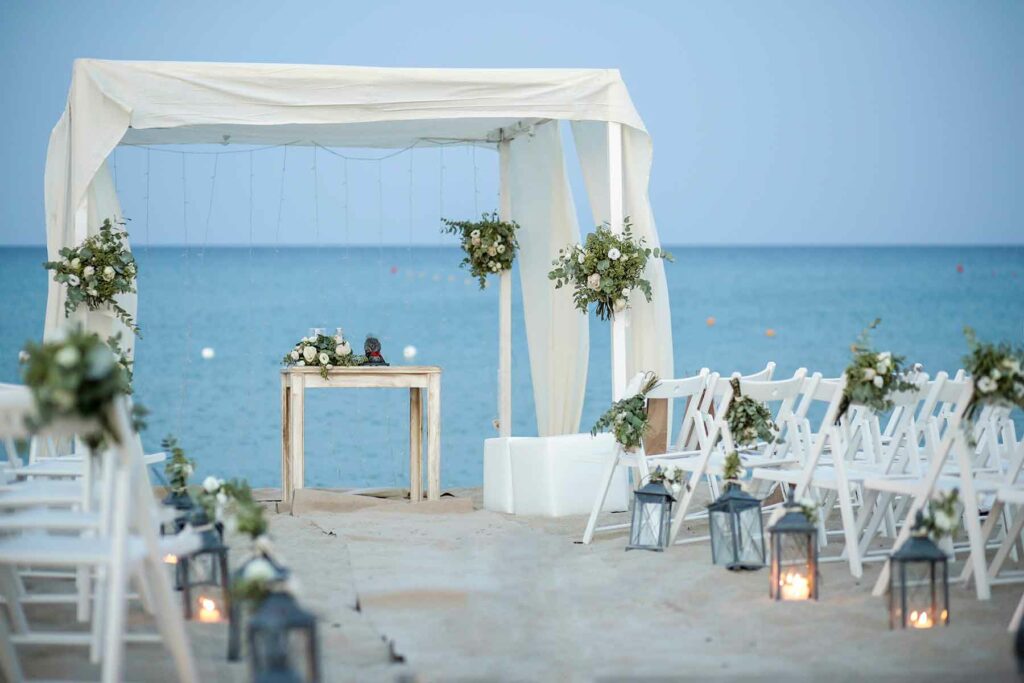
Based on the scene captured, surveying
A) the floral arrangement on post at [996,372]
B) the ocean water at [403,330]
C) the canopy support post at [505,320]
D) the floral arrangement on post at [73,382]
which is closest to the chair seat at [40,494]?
the floral arrangement on post at [73,382]

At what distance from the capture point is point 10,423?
11.3 feet

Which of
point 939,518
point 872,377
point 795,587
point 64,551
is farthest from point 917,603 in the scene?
point 64,551

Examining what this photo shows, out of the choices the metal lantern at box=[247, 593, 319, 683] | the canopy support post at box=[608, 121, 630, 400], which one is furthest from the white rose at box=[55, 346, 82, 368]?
the canopy support post at box=[608, 121, 630, 400]

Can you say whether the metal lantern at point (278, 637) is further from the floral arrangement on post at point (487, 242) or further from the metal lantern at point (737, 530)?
the floral arrangement on post at point (487, 242)

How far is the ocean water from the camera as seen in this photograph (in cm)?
1322

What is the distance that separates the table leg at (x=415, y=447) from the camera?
26.4ft

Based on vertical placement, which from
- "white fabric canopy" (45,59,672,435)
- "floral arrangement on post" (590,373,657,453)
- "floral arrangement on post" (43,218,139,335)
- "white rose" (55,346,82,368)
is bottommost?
"floral arrangement on post" (590,373,657,453)

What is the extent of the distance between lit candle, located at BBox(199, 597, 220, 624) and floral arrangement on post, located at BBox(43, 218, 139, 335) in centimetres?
291

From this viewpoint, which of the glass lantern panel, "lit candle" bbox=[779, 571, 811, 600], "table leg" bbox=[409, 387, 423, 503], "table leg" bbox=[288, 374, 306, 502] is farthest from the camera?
"table leg" bbox=[409, 387, 423, 503]

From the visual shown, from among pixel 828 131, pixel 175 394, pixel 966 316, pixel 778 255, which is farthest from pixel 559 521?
pixel 778 255

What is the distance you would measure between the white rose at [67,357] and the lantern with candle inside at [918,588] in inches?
101

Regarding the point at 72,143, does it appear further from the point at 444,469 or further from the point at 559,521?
the point at 444,469

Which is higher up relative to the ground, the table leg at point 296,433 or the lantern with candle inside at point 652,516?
the table leg at point 296,433

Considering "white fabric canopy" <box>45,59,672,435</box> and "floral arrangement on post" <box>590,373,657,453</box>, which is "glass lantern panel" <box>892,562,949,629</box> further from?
"white fabric canopy" <box>45,59,672,435</box>
